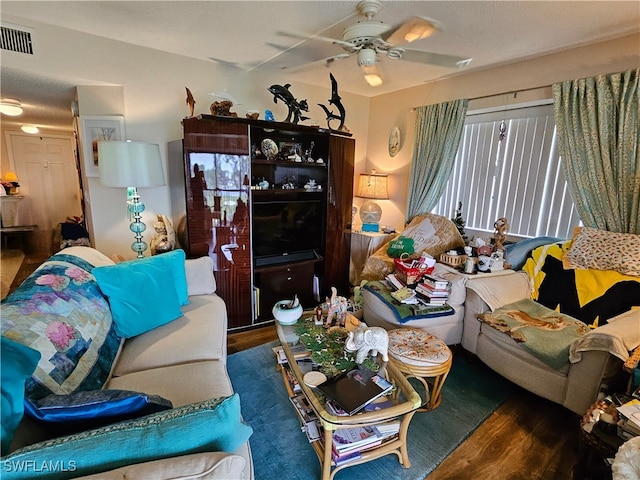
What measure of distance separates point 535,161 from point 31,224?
307 inches

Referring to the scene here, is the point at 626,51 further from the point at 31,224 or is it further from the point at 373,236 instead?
the point at 31,224

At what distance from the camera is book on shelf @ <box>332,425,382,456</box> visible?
1367 millimetres

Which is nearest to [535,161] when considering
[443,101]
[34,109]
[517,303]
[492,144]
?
[492,144]

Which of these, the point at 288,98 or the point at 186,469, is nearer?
the point at 186,469

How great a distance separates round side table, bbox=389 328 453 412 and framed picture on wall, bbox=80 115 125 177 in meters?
Answer: 2.77

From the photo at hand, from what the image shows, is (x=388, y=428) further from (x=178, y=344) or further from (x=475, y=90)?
(x=475, y=90)

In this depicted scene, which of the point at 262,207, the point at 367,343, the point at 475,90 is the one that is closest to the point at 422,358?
the point at 367,343

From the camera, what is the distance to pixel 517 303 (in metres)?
2.32

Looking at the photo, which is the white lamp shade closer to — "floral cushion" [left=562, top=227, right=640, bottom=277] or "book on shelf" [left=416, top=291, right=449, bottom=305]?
"book on shelf" [left=416, top=291, right=449, bottom=305]

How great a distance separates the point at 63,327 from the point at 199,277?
1.06 m

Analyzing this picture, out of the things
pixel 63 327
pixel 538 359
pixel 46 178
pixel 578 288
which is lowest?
pixel 538 359

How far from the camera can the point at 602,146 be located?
7.23 feet

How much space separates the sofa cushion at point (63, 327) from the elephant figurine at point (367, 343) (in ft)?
3.83

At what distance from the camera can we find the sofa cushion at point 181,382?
4.18ft
